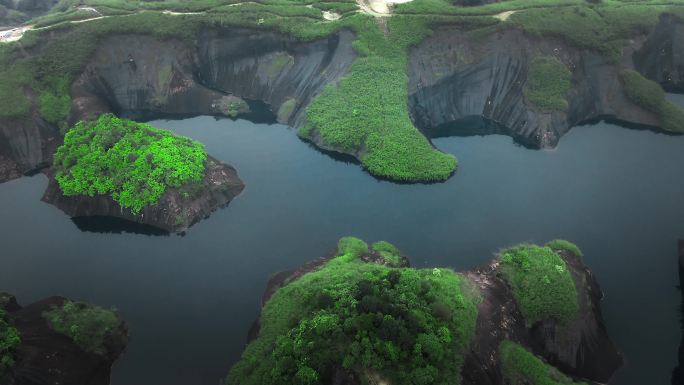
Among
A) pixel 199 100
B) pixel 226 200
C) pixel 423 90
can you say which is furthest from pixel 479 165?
pixel 199 100

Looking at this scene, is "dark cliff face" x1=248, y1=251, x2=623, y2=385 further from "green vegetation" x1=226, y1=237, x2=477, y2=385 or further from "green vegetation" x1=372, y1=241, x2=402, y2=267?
"green vegetation" x1=372, y1=241, x2=402, y2=267

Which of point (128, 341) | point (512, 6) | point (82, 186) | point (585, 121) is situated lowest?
point (128, 341)

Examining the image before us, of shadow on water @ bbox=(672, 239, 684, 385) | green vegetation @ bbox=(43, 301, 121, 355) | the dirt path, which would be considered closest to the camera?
shadow on water @ bbox=(672, 239, 684, 385)

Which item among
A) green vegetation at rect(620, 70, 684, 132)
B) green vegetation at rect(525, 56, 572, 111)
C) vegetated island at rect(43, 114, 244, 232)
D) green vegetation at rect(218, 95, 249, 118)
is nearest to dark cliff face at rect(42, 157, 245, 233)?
vegetated island at rect(43, 114, 244, 232)

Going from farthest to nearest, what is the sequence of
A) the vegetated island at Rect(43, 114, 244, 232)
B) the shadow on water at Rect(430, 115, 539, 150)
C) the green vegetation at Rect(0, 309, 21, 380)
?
the shadow on water at Rect(430, 115, 539, 150) → the vegetated island at Rect(43, 114, 244, 232) → the green vegetation at Rect(0, 309, 21, 380)

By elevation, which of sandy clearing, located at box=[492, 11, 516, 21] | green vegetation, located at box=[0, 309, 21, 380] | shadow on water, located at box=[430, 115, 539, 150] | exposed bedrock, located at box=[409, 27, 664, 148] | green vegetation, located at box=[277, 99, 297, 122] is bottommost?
green vegetation, located at box=[0, 309, 21, 380]

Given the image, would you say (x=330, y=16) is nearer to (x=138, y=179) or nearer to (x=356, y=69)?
(x=356, y=69)

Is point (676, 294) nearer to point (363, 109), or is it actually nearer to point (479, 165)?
point (479, 165)
